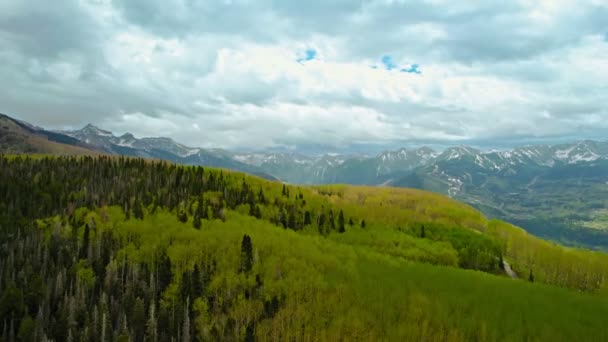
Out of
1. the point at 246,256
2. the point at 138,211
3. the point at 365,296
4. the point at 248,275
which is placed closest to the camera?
the point at 365,296

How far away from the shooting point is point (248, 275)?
66.8m

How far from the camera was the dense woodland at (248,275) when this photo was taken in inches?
1802

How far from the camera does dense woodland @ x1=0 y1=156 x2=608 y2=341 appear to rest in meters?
45.8

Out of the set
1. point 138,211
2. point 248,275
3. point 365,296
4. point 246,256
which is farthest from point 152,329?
point 138,211

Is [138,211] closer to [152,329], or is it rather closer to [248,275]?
[248,275]

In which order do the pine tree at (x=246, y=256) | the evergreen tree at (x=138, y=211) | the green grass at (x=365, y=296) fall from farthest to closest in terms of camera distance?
the evergreen tree at (x=138, y=211) < the pine tree at (x=246, y=256) < the green grass at (x=365, y=296)

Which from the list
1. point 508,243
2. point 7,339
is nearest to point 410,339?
point 7,339

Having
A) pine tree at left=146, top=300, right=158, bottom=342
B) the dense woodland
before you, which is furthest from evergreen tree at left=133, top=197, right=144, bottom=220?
pine tree at left=146, top=300, right=158, bottom=342

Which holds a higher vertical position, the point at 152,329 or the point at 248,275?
the point at 248,275

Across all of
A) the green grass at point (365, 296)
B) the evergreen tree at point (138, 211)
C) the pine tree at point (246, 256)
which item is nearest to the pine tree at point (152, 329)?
the green grass at point (365, 296)

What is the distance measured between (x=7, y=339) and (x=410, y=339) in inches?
2002

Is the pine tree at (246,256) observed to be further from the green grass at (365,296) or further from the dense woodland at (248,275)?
the green grass at (365,296)

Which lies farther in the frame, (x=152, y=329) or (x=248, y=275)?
(x=248, y=275)

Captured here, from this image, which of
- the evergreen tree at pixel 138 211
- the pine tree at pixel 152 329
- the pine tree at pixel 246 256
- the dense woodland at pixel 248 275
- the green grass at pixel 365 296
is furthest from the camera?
the evergreen tree at pixel 138 211
